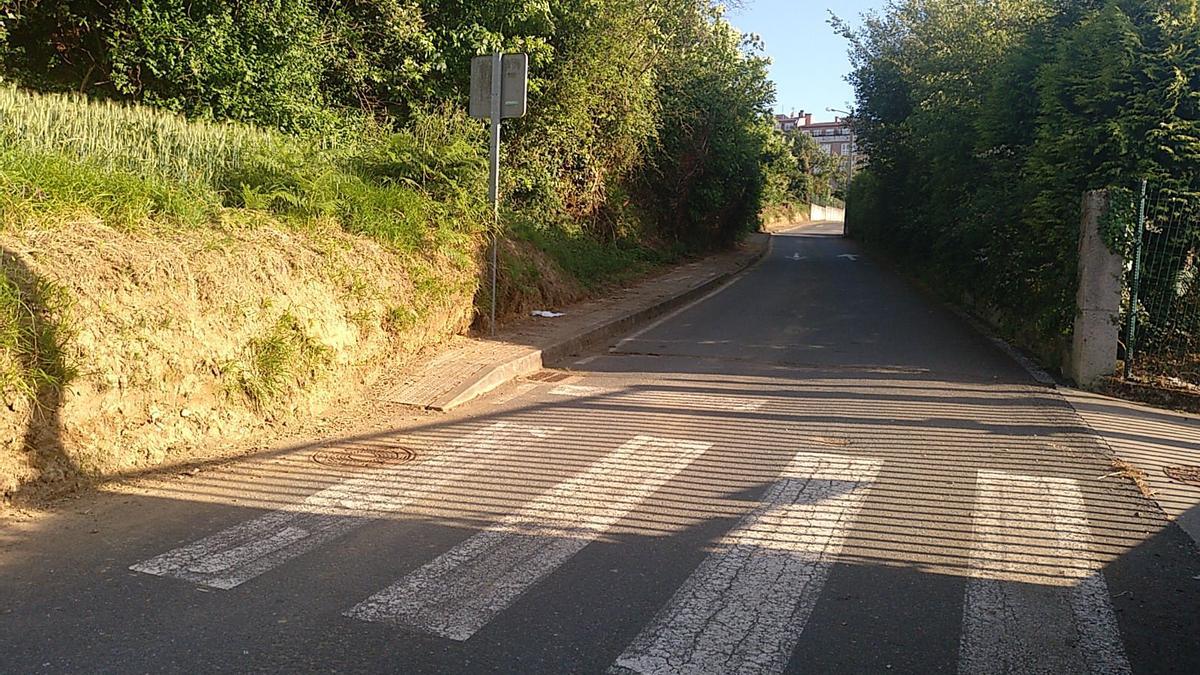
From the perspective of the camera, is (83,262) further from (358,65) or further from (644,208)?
(644,208)

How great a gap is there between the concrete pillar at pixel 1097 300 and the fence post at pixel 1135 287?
123mm

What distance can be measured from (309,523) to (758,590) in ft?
8.26

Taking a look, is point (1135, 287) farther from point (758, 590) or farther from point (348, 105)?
point (348, 105)

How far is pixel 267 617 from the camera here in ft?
12.7

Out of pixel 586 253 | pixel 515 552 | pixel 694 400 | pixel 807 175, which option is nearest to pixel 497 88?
pixel 694 400

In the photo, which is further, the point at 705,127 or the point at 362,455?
the point at 705,127

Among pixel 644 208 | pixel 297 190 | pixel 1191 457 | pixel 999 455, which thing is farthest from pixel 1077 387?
pixel 644 208

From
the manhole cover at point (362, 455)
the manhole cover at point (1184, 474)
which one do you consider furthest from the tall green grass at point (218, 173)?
the manhole cover at point (1184, 474)

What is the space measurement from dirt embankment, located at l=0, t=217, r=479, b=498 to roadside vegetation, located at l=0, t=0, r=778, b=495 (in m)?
0.02

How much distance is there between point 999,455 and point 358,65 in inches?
439

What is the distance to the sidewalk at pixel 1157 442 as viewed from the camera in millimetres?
5809

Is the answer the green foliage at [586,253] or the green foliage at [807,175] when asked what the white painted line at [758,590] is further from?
the green foliage at [807,175]

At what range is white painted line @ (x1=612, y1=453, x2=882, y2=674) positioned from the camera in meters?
3.58

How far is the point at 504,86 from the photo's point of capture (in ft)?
36.2
